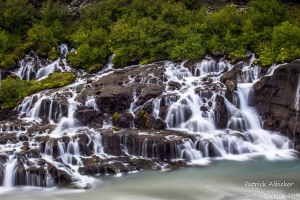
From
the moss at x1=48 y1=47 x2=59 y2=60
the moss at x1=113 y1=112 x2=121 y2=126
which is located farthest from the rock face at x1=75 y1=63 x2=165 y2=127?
the moss at x1=48 y1=47 x2=59 y2=60

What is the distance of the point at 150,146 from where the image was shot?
1559 cm

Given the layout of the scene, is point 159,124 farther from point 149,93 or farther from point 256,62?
point 256,62

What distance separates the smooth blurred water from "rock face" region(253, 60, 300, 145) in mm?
2893

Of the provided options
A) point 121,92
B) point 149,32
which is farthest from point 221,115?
point 149,32

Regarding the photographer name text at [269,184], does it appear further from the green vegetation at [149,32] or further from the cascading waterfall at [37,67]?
the cascading waterfall at [37,67]

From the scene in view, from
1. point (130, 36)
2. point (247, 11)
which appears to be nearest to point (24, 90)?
point (130, 36)

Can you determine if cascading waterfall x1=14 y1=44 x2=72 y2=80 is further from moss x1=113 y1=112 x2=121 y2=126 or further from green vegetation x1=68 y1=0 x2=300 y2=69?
moss x1=113 y1=112 x2=121 y2=126

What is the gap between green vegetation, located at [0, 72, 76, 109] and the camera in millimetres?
20125

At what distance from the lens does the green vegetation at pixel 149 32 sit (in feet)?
74.1

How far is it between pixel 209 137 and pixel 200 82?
4727mm

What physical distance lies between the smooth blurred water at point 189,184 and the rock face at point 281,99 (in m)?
2.89

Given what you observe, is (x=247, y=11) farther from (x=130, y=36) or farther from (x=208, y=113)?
(x=208, y=113)

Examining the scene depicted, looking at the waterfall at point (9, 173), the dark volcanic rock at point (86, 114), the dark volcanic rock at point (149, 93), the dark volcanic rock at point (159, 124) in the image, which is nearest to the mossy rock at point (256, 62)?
the dark volcanic rock at point (149, 93)

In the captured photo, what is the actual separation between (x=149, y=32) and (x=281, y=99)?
404 inches
